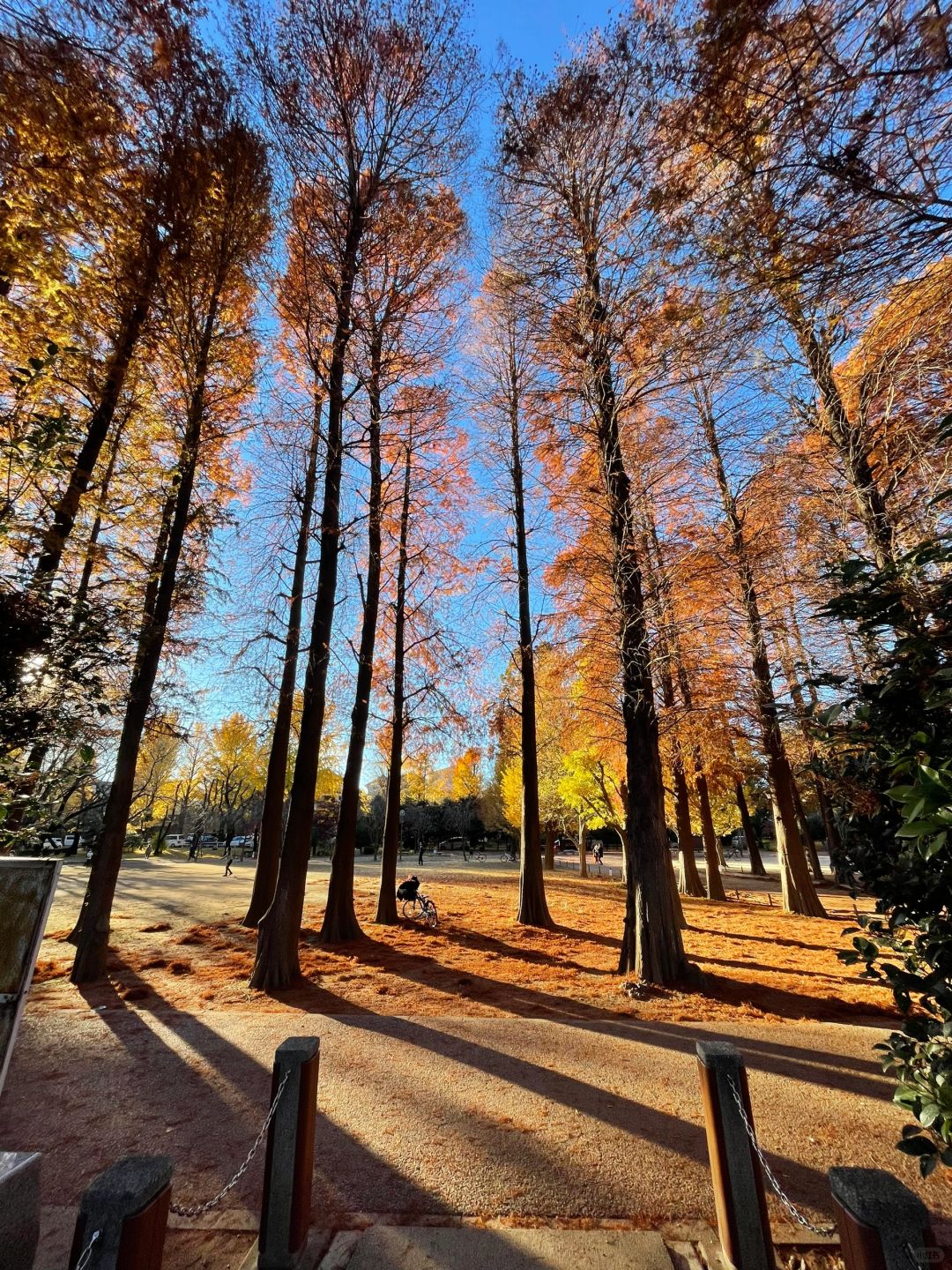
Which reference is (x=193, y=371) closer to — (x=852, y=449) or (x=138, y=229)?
(x=138, y=229)

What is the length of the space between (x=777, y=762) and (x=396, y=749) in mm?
9424

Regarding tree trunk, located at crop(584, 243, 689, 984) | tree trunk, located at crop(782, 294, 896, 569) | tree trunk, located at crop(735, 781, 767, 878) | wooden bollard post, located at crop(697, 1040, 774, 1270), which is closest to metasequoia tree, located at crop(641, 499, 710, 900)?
tree trunk, located at crop(584, 243, 689, 984)

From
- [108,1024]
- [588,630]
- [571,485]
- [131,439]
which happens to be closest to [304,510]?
[131,439]

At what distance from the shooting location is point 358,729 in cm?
1074

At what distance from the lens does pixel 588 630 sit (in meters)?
8.19

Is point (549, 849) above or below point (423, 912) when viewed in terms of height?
above

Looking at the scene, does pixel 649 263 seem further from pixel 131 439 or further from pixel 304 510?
pixel 131 439

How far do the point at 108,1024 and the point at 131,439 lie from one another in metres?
8.37

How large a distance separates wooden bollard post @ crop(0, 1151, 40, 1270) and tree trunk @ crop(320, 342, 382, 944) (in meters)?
7.42

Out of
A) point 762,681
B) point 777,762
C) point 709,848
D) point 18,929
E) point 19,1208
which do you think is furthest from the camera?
point 709,848

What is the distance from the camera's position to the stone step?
2.45 metres

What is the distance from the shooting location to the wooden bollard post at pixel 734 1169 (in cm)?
243

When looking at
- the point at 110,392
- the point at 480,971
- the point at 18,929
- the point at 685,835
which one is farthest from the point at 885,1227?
the point at 685,835

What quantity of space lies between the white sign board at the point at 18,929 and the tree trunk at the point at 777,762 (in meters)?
9.45
